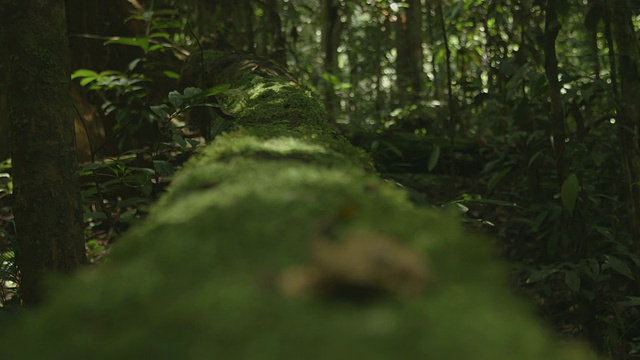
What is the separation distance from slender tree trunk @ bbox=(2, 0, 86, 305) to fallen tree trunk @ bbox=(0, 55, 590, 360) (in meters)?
1.41

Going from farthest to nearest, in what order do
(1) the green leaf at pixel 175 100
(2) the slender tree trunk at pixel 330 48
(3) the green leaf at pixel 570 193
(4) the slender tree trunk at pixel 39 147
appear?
(2) the slender tree trunk at pixel 330 48 < (3) the green leaf at pixel 570 193 < (1) the green leaf at pixel 175 100 < (4) the slender tree trunk at pixel 39 147

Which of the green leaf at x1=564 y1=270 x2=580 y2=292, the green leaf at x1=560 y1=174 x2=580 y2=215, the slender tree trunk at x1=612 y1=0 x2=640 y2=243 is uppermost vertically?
the slender tree trunk at x1=612 y1=0 x2=640 y2=243

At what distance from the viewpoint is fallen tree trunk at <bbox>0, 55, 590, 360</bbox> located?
58 centimetres

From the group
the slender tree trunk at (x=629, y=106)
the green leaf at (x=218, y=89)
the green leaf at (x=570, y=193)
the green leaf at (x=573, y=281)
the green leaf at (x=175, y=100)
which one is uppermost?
the green leaf at (x=218, y=89)

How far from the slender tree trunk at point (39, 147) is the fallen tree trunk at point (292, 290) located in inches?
55.4

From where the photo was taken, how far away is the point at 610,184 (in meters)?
4.71

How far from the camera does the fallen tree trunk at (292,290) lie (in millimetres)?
583

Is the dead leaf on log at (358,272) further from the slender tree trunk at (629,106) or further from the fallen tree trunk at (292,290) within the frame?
the slender tree trunk at (629,106)

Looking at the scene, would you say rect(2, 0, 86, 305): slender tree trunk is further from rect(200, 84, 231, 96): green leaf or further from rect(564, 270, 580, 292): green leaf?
rect(564, 270, 580, 292): green leaf

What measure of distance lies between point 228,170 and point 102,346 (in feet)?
2.23

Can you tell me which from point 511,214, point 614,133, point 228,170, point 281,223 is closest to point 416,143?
point 511,214

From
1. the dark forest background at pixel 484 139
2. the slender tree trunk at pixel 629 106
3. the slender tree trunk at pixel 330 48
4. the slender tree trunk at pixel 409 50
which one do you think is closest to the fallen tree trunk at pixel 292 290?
the dark forest background at pixel 484 139

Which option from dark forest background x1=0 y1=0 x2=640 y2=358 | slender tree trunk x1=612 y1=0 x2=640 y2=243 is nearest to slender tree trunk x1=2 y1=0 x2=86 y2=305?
dark forest background x1=0 y1=0 x2=640 y2=358

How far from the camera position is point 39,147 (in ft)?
7.41
